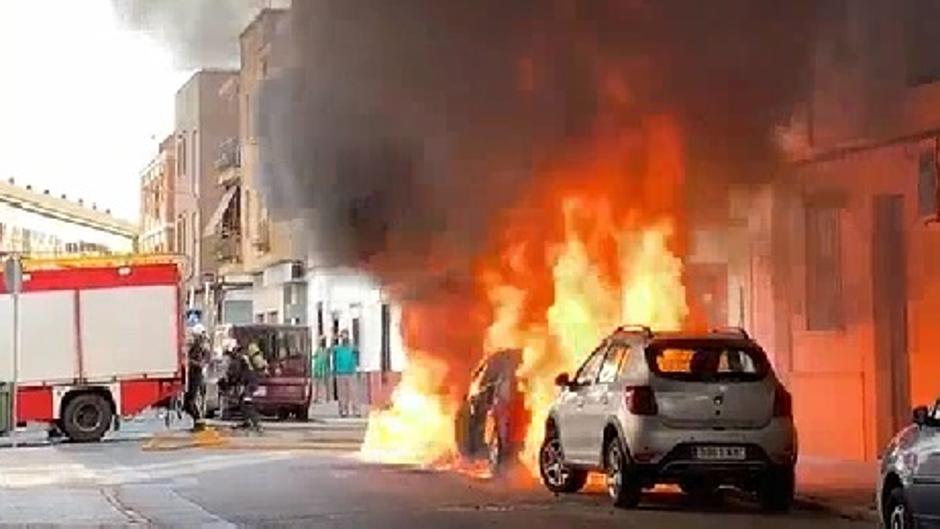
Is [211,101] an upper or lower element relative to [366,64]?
upper

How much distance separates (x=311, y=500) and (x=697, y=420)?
4008mm

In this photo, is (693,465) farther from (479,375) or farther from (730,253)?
(730,253)

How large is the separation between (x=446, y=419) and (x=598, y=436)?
23.5 ft

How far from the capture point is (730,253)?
23844mm

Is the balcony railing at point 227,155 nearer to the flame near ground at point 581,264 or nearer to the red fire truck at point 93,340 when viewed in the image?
the red fire truck at point 93,340

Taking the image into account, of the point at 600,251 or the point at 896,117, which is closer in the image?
the point at 896,117

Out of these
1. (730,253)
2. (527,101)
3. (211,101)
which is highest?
(211,101)

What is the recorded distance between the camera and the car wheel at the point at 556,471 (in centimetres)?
1786

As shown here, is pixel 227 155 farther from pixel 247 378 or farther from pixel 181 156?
pixel 247 378

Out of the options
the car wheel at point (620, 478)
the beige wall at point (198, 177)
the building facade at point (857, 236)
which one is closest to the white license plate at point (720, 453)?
the car wheel at point (620, 478)

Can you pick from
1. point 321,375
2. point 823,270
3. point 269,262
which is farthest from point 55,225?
point 823,270

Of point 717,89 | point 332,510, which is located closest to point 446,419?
point 717,89

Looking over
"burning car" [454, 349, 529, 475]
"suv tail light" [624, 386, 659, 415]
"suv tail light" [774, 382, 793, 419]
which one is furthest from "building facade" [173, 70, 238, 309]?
"suv tail light" [774, 382, 793, 419]

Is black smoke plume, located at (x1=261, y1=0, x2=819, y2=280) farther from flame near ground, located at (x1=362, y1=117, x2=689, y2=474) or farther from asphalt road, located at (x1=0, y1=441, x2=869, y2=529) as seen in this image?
asphalt road, located at (x1=0, y1=441, x2=869, y2=529)
